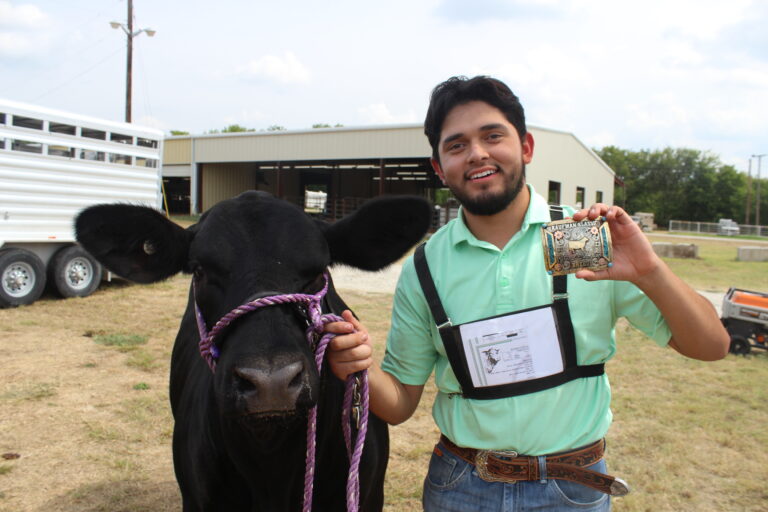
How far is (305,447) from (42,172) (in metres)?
8.31

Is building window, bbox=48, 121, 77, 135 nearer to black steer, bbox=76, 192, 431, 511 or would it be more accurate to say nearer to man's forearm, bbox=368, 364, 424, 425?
black steer, bbox=76, 192, 431, 511

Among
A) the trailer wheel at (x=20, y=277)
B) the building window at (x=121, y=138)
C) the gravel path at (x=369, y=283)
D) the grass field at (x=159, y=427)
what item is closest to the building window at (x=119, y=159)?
the building window at (x=121, y=138)

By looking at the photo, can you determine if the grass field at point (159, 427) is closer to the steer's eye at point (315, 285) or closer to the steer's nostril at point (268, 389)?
the steer's eye at point (315, 285)

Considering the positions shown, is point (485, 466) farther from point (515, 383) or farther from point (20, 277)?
point (20, 277)

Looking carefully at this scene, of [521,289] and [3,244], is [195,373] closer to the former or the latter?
[521,289]

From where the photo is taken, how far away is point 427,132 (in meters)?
2.12

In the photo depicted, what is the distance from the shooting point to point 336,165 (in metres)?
30.7

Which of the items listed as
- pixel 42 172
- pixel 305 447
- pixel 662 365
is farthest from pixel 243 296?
pixel 42 172

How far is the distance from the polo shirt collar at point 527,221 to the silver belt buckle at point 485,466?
2.24 feet

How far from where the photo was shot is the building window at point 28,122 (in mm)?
8141

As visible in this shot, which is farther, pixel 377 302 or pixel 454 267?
pixel 377 302

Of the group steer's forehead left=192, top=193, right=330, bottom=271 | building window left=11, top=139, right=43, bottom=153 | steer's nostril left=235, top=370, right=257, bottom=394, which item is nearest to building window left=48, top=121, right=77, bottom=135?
building window left=11, top=139, right=43, bottom=153

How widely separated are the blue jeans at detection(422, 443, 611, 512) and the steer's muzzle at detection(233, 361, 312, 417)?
0.77 meters

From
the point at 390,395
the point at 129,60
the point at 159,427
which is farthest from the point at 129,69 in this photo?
the point at 390,395
